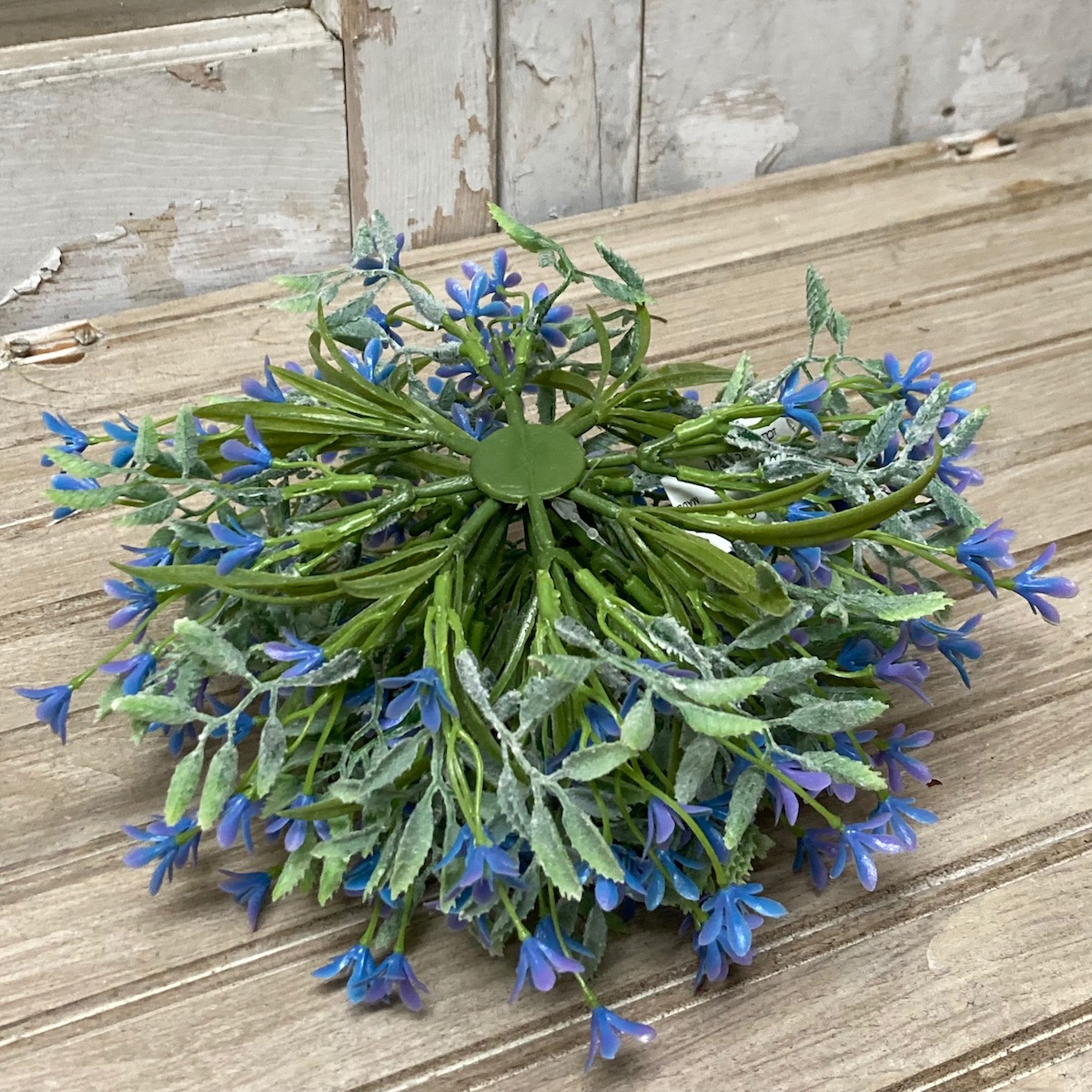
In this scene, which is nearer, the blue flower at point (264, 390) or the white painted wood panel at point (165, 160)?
the blue flower at point (264, 390)

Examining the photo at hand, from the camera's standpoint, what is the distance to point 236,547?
62 centimetres

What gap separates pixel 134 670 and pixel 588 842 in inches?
10.1

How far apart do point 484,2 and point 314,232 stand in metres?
0.26

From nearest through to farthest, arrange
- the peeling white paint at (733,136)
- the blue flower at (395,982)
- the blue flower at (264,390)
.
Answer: the blue flower at (395,982) < the blue flower at (264,390) < the peeling white paint at (733,136)

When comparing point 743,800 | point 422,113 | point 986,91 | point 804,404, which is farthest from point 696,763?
point 986,91

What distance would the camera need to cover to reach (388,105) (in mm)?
1209

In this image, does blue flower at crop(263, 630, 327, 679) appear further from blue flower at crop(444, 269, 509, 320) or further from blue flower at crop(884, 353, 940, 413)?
blue flower at crop(884, 353, 940, 413)

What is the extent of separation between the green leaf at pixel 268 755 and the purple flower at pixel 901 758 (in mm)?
310

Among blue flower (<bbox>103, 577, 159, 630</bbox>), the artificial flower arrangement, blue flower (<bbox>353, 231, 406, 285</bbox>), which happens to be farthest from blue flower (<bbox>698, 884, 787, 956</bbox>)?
blue flower (<bbox>353, 231, 406, 285</bbox>)

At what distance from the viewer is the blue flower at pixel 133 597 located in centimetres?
66

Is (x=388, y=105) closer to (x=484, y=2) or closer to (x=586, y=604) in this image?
(x=484, y=2)

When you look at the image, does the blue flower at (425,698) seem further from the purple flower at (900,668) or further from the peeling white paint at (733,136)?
the peeling white paint at (733,136)

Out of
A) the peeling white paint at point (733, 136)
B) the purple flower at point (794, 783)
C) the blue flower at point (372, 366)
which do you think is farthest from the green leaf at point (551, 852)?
the peeling white paint at point (733, 136)

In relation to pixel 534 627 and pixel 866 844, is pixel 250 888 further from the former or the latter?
pixel 866 844
